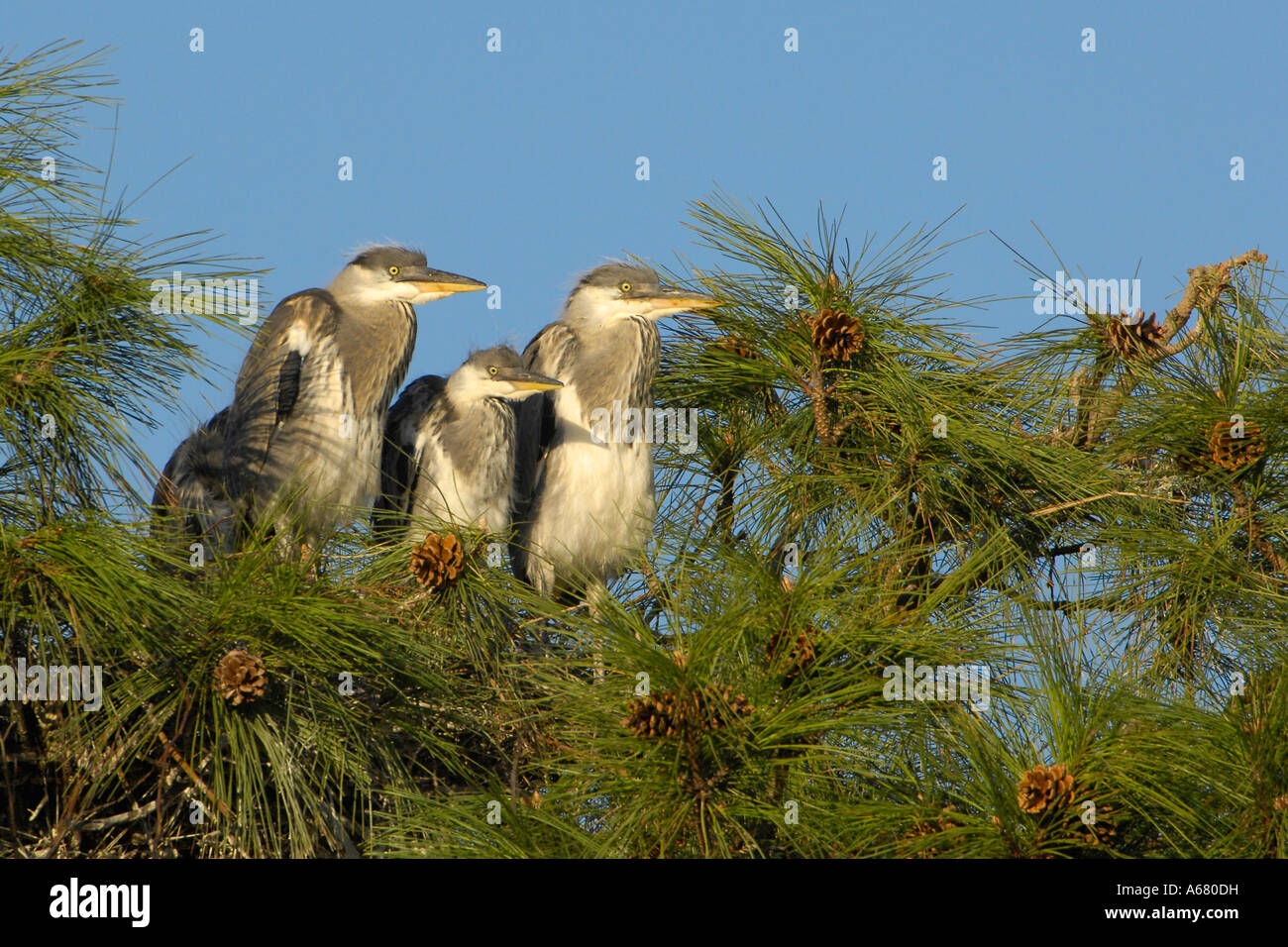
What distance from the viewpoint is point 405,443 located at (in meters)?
6.38

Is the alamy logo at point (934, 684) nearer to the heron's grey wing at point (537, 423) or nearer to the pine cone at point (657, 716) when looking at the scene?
the pine cone at point (657, 716)

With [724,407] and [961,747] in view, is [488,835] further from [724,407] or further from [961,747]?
[724,407]

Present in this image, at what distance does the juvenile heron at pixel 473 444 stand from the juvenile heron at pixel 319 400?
201 mm

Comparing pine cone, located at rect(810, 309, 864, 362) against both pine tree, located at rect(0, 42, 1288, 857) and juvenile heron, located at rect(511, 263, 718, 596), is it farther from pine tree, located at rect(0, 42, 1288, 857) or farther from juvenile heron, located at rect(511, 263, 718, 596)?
juvenile heron, located at rect(511, 263, 718, 596)

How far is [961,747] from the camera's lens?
349cm

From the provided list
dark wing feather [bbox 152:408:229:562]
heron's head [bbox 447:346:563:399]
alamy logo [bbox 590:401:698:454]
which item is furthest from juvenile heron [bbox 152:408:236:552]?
alamy logo [bbox 590:401:698:454]

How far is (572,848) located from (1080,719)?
4.11 feet

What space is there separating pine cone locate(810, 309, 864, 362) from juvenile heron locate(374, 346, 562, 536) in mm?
1458

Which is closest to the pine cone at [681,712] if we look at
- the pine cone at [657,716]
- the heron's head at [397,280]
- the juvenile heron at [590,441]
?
the pine cone at [657,716]

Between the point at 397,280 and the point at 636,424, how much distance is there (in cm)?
122

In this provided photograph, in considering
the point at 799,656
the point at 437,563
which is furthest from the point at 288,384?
the point at 799,656

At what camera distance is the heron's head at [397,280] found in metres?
6.31

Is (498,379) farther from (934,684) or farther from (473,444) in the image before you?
A: (934,684)
